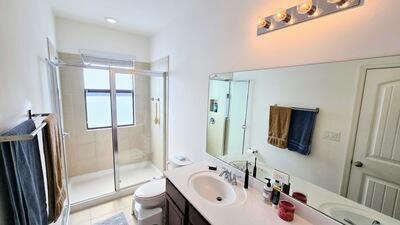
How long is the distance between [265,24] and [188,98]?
51.4 inches

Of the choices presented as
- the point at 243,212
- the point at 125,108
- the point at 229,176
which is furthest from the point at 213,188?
the point at 125,108

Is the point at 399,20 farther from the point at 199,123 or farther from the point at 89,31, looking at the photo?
the point at 89,31

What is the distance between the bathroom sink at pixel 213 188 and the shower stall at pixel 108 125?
1.54 m

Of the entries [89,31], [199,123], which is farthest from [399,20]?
[89,31]

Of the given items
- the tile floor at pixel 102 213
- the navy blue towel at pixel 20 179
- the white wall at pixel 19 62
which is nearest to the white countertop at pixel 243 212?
the navy blue towel at pixel 20 179

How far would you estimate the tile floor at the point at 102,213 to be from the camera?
2213 millimetres

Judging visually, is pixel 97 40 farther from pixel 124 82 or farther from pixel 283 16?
pixel 283 16

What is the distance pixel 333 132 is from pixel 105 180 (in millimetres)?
3418

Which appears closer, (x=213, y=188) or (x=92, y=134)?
(x=213, y=188)

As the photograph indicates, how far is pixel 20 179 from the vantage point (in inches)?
31.6

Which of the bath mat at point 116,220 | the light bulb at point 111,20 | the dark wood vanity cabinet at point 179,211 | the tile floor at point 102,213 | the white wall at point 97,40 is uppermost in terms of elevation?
the light bulb at point 111,20

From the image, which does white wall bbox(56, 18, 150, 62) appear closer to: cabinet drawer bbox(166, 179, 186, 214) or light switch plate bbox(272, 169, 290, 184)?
cabinet drawer bbox(166, 179, 186, 214)

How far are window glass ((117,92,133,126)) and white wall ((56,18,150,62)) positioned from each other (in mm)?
798

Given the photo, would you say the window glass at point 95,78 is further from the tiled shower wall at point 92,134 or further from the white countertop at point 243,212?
the white countertop at point 243,212
